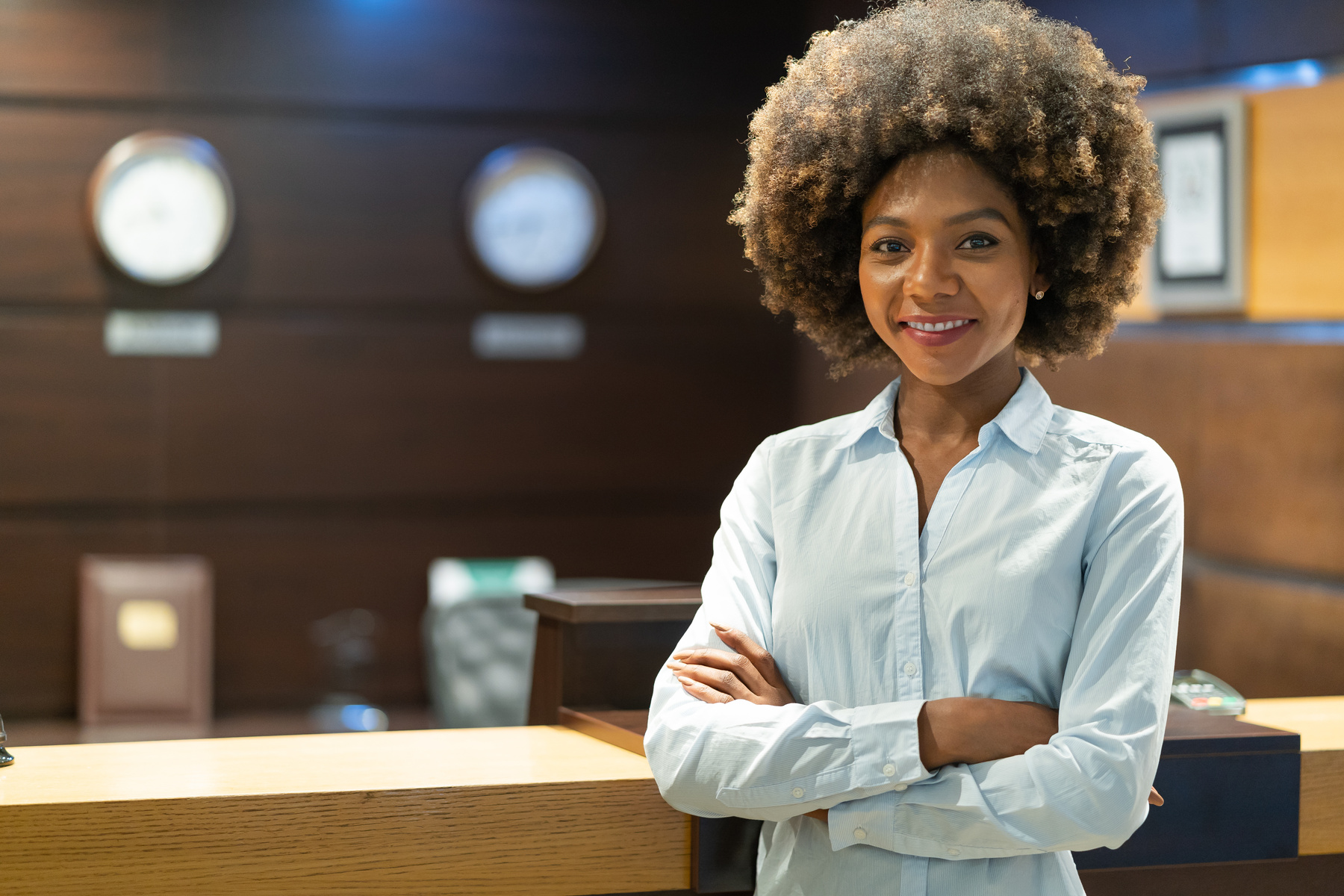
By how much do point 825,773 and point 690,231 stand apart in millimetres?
3561

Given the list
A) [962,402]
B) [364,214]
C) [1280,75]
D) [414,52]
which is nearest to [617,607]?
[962,402]

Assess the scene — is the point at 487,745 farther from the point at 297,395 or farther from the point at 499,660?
the point at 297,395

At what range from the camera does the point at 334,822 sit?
4.42 feet

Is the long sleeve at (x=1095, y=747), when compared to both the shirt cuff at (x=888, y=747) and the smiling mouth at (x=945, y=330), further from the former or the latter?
the smiling mouth at (x=945, y=330)

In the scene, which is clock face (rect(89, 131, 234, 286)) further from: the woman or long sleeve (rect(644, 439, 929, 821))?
long sleeve (rect(644, 439, 929, 821))

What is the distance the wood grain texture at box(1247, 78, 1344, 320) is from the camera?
2684mm

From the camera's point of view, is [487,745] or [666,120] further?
[666,120]

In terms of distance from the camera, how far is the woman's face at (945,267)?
1.24m

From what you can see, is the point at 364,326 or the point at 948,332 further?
the point at 364,326

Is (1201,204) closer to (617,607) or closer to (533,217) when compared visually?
(617,607)

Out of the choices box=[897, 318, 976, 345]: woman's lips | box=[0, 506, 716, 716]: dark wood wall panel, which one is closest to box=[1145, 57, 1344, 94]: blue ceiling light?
box=[897, 318, 976, 345]: woman's lips

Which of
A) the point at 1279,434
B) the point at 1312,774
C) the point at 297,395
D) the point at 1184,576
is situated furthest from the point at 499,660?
the point at 1312,774

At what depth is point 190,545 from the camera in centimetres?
414

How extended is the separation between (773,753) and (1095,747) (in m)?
0.27
